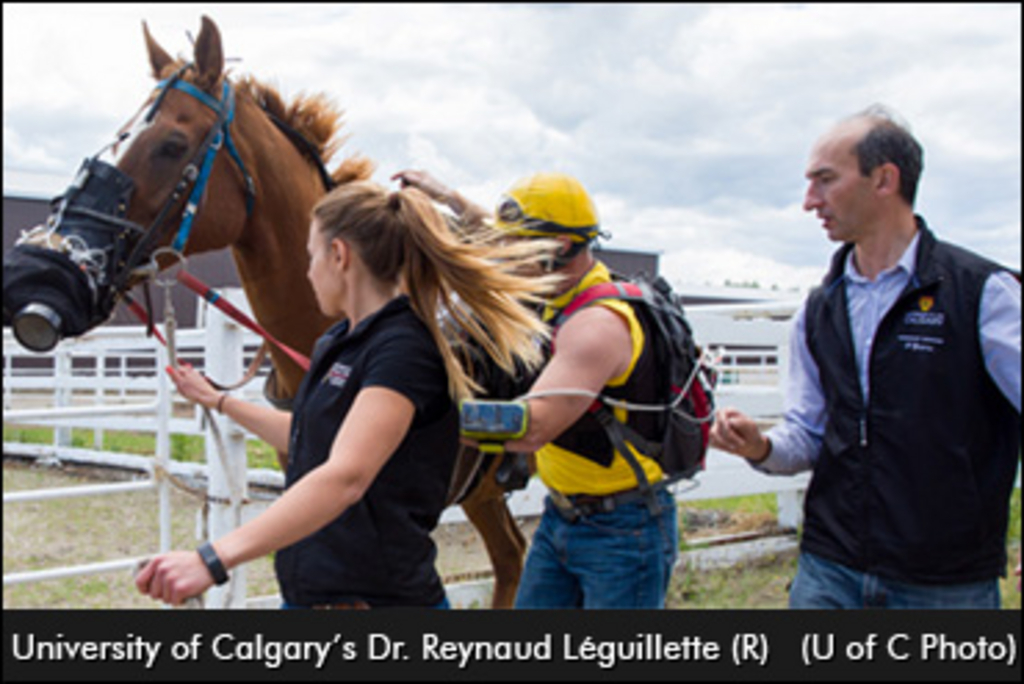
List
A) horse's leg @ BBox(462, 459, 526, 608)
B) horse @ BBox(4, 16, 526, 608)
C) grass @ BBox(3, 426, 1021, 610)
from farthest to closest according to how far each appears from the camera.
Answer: grass @ BBox(3, 426, 1021, 610) < horse's leg @ BBox(462, 459, 526, 608) < horse @ BBox(4, 16, 526, 608)

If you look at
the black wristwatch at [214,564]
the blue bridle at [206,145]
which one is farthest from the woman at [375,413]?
the blue bridle at [206,145]

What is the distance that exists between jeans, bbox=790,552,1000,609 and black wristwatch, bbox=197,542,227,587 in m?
1.69

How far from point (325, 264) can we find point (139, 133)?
54.1 inches

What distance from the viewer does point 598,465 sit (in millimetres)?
2717

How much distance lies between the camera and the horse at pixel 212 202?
293 cm

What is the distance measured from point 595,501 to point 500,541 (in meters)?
1.18

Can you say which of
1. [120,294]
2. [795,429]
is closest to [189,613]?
[120,294]

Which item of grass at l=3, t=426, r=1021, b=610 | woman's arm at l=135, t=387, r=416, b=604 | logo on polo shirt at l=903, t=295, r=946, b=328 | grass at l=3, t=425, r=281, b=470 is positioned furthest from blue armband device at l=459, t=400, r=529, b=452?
grass at l=3, t=425, r=281, b=470

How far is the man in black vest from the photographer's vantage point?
2.37 meters

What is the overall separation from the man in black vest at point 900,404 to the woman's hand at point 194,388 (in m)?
1.44

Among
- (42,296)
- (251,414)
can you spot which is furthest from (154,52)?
(251,414)

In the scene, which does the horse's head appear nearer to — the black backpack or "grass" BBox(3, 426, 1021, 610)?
the black backpack

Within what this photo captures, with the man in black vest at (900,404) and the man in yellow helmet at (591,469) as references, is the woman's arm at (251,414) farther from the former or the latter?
the man in black vest at (900,404)

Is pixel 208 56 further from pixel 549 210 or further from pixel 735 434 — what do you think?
pixel 735 434
